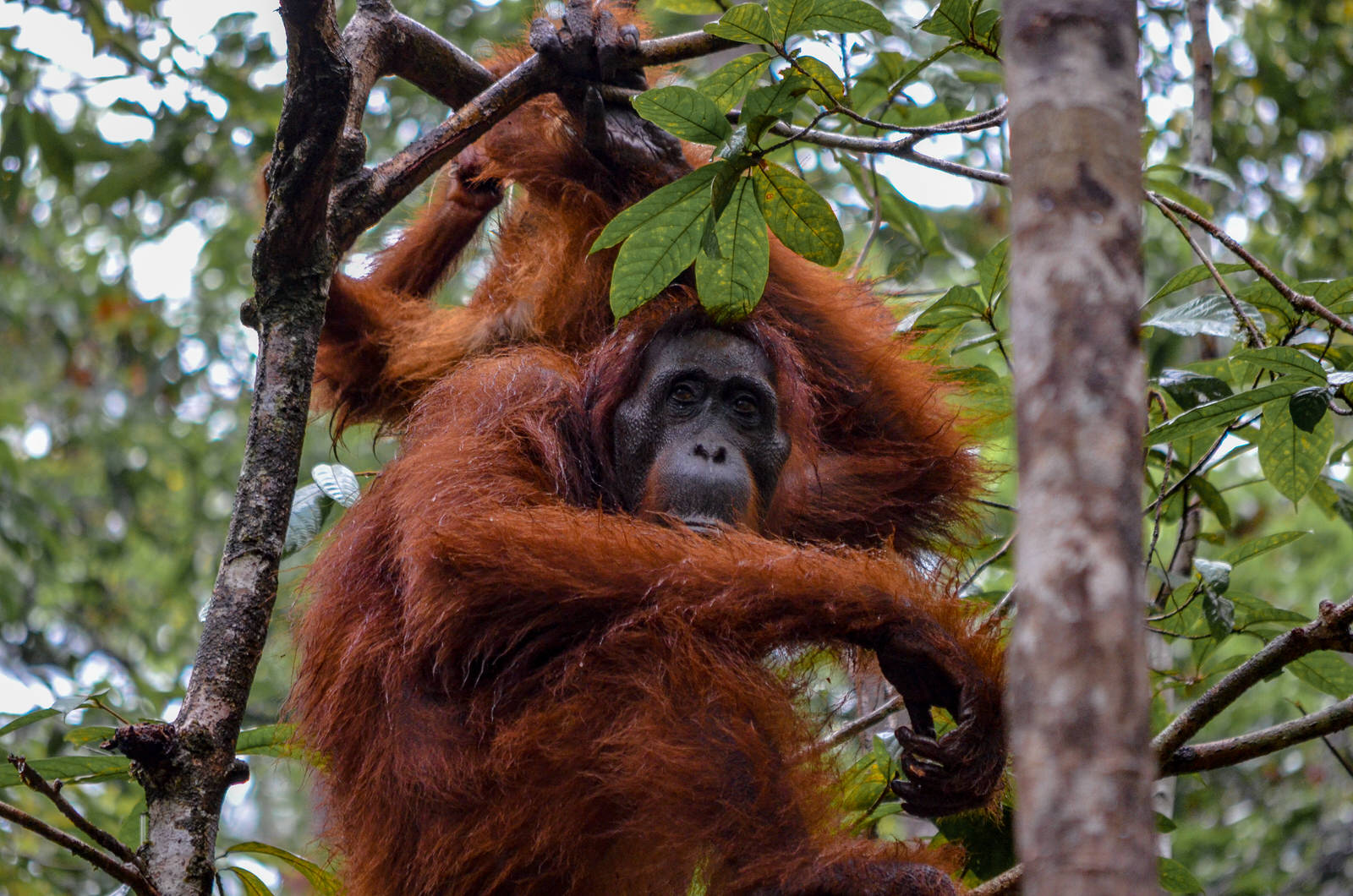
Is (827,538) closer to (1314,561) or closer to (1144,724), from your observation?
(1144,724)

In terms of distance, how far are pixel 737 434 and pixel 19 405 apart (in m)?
5.95

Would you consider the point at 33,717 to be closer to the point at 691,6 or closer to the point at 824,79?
the point at 824,79

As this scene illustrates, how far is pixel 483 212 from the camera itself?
3.13 m

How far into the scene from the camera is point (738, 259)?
2.23m

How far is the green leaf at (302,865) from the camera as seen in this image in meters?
2.29

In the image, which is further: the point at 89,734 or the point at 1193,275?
the point at 1193,275

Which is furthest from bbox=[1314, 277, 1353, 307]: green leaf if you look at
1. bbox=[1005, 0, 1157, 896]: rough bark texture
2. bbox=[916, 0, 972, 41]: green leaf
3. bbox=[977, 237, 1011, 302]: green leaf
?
bbox=[1005, 0, 1157, 896]: rough bark texture

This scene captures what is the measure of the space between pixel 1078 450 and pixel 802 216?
4.42 ft

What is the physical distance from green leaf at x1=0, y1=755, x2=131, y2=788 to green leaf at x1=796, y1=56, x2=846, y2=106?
169 centimetres

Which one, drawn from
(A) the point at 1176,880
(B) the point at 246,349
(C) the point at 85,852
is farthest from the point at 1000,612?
(B) the point at 246,349

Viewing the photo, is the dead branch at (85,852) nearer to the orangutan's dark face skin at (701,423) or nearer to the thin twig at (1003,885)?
the orangutan's dark face skin at (701,423)

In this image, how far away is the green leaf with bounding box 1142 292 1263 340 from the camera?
2475mm

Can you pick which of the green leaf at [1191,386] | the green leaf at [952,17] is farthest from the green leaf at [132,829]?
the green leaf at [1191,386]

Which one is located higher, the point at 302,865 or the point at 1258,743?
the point at 302,865
